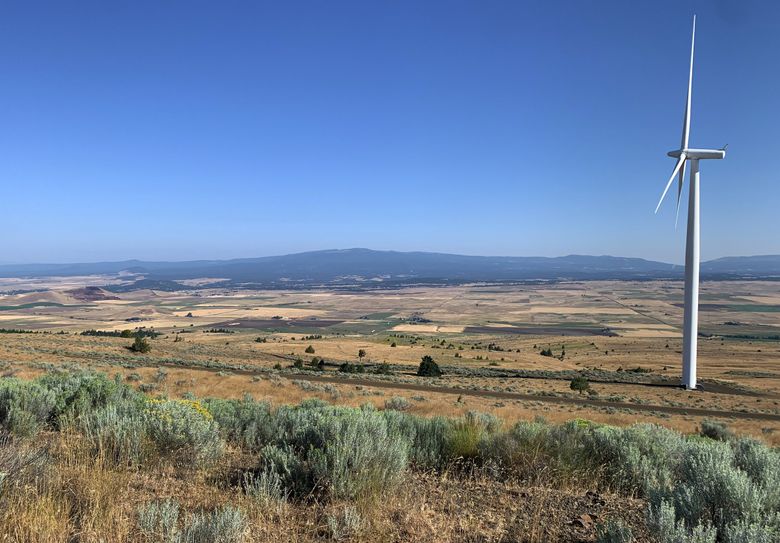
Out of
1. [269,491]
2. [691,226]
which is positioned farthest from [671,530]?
[691,226]

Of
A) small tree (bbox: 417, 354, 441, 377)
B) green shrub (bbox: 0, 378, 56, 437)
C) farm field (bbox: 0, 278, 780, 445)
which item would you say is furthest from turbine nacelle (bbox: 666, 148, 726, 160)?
green shrub (bbox: 0, 378, 56, 437)

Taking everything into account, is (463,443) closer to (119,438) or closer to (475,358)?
(119,438)

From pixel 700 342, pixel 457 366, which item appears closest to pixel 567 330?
pixel 700 342

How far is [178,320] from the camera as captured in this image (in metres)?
140

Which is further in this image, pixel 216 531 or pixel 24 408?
pixel 24 408

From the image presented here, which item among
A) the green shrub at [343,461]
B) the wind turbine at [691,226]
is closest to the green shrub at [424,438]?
the green shrub at [343,461]

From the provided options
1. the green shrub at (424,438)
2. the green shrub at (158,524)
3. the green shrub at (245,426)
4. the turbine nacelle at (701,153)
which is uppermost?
the turbine nacelle at (701,153)

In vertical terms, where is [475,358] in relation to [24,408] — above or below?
below

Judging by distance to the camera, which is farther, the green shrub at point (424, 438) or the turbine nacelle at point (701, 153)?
the turbine nacelle at point (701, 153)

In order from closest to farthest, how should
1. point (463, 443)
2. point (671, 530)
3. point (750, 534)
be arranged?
point (750, 534), point (671, 530), point (463, 443)

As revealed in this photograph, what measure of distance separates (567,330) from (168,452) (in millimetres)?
126659

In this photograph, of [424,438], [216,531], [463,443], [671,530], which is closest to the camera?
[671,530]

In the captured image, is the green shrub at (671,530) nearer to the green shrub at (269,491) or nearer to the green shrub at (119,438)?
the green shrub at (269,491)

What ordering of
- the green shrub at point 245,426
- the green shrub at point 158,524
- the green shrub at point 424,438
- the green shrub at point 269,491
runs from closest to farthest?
1. the green shrub at point 158,524
2. the green shrub at point 269,491
3. the green shrub at point 424,438
4. the green shrub at point 245,426
